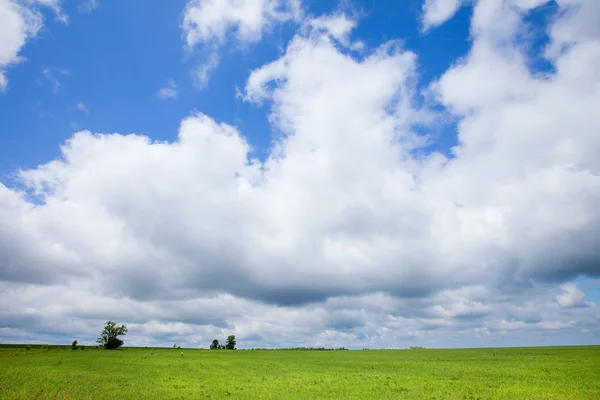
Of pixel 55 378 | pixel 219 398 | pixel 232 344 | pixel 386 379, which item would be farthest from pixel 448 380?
pixel 232 344

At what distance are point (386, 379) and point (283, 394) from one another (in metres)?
15.6

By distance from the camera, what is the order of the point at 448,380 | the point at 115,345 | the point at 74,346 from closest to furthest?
1. the point at 448,380
2. the point at 74,346
3. the point at 115,345

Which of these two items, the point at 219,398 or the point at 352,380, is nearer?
the point at 219,398

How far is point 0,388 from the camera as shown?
34.3 meters

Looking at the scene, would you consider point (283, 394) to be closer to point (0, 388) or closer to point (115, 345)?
point (0, 388)

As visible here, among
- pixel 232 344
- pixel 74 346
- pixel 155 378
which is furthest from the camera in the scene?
pixel 232 344

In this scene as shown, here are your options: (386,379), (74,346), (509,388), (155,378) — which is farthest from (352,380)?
(74,346)

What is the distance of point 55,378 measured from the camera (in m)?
42.1

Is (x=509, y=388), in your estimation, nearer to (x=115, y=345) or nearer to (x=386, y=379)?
(x=386, y=379)

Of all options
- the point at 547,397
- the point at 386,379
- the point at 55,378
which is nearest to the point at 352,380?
the point at 386,379

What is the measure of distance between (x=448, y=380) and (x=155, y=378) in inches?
1354

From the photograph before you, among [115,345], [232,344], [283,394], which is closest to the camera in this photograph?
[283,394]

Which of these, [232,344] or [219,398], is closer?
[219,398]

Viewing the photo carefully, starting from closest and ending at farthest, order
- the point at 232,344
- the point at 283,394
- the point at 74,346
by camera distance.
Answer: the point at 283,394, the point at 74,346, the point at 232,344
